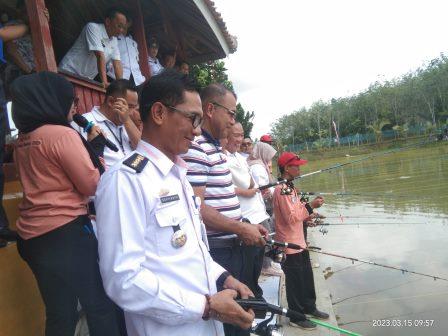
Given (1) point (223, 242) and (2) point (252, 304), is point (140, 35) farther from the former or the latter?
(2) point (252, 304)

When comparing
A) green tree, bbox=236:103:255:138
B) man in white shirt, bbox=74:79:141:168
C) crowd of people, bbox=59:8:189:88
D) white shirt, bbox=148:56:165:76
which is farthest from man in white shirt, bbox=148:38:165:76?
green tree, bbox=236:103:255:138

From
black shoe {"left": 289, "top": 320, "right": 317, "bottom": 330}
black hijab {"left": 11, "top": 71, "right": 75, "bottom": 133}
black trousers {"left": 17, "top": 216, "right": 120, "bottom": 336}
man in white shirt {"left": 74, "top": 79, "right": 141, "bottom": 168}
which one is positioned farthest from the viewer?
black shoe {"left": 289, "top": 320, "right": 317, "bottom": 330}

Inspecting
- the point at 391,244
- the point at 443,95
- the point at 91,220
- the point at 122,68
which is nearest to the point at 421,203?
the point at 391,244

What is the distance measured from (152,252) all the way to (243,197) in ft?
7.55

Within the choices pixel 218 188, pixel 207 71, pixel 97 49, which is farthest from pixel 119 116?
pixel 207 71

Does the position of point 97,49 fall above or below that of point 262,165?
above

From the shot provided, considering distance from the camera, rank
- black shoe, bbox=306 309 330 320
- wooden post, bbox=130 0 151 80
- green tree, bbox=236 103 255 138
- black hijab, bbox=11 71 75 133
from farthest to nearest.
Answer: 1. green tree, bbox=236 103 255 138
2. wooden post, bbox=130 0 151 80
3. black shoe, bbox=306 309 330 320
4. black hijab, bbox=11 71 75 133

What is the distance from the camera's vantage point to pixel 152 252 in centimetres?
146

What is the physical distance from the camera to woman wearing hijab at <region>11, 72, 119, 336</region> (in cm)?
194

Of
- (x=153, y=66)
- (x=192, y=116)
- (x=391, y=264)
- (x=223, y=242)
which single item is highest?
(x=153, y=66)

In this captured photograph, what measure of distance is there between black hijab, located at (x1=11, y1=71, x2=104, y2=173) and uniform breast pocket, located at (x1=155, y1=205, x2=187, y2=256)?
2.72 ft

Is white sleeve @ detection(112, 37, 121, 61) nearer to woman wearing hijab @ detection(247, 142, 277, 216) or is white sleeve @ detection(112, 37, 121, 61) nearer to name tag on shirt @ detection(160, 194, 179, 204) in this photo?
woman wearing hijab @ detection(247, 142, 277, 216)

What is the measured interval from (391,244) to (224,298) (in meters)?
7.01

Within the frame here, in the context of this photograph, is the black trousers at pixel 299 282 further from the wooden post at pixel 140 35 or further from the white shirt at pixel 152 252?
the wooden post at pixel 140 35
